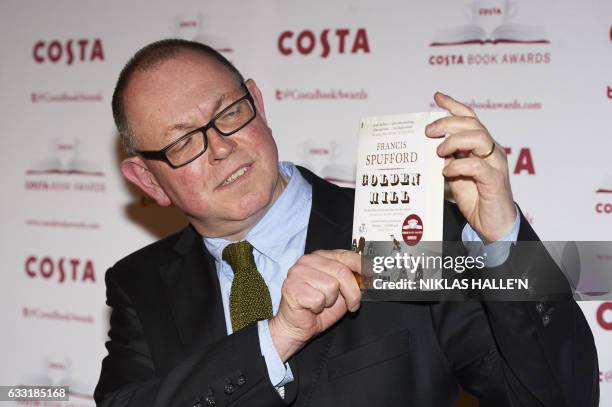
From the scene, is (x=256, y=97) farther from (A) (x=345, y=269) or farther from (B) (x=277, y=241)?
(A) (x=345, y=269)

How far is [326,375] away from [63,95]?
7.80ft

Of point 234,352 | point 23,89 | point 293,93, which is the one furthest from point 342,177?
point 23,89

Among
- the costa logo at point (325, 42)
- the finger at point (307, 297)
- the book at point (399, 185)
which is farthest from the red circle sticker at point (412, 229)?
the costa logo at point (325, 42)

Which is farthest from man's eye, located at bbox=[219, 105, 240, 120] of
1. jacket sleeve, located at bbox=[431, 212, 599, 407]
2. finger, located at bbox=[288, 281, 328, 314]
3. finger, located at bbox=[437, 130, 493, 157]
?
jacket sleeve, located at bbox=[431, 212, 599, 407]

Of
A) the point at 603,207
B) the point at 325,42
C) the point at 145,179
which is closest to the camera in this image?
the point at 145,179

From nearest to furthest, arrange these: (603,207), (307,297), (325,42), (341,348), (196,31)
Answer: (307,297) < (341,348) < (603,207) < (325,42) < (196,31)

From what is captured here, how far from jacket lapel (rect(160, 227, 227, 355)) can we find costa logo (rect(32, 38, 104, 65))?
1.63 meters

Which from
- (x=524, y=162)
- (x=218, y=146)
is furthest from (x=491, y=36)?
(x=218, y=146)

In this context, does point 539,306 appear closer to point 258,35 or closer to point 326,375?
point 326,375

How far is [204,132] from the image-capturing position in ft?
6.40

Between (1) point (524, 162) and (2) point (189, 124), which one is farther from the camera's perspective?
(1) point (524, 162)

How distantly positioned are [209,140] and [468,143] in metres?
0.76

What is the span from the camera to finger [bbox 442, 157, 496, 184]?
1.51m

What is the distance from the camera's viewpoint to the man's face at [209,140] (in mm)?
1956
